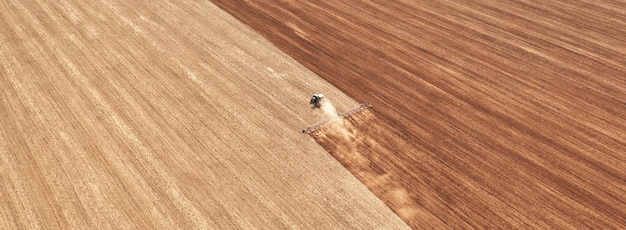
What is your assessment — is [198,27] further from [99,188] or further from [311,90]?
[99,188]

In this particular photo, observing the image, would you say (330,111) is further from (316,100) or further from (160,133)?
(160,133)

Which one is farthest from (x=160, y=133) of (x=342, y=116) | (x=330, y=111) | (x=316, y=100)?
(x=342, y=116)

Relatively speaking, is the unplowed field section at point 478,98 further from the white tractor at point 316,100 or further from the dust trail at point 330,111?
the white tractor at point 316,100

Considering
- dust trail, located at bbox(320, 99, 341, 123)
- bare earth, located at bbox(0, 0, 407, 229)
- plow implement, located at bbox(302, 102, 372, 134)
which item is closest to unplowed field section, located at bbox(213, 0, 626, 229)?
plow implement, located at bbox(302, 102, 372, 134)

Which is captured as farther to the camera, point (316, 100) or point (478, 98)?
point (478, 98)

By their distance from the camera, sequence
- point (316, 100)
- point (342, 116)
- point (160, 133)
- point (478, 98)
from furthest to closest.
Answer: point (478, 98) < point (316, 100) < point (342, 116) < point (160, 133)

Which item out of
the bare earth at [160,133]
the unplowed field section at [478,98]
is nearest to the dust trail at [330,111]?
the bare earth at [160,133]
